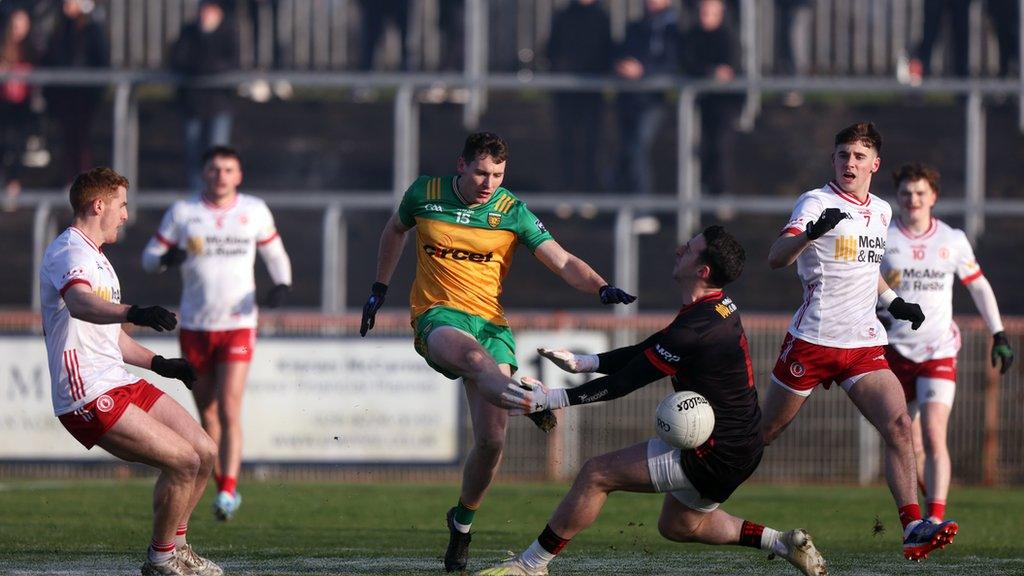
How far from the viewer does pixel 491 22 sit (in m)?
20.7

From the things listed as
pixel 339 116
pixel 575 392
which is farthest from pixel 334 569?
pixel 339 116

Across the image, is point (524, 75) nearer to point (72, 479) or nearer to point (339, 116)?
point (339, 116)

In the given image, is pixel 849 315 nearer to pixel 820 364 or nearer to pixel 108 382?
→ pixel 820 364

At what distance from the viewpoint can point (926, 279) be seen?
11.6 metres

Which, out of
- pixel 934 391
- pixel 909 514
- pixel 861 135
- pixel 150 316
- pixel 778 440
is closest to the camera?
pixel 150 316

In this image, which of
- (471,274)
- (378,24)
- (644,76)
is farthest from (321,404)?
(471,274)

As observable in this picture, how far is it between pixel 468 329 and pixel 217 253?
409 centimetres

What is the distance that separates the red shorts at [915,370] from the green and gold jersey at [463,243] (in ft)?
10.6

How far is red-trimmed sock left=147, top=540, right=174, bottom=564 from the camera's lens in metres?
8.48

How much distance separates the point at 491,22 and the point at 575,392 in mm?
13446

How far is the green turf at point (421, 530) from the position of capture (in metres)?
9.27

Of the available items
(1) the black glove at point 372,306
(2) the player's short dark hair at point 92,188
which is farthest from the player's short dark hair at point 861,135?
(2) the player's short dark hair at point 92,188

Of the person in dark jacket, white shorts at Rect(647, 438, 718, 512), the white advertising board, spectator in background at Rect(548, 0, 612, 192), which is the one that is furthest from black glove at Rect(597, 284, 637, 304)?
spectator in background at Rect(548, 0, 612, 192)

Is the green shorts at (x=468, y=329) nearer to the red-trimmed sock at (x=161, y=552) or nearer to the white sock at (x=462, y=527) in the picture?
the white sock at (x=462, y=527)
